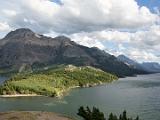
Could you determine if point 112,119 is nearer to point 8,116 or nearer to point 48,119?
point 48,119

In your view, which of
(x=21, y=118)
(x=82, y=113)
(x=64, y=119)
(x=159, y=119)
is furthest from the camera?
(x=159, y=119)

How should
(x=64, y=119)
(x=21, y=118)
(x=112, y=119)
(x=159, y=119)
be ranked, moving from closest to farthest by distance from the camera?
(x=21, y=118) < (x=64, y=119) < (x=112, y=119) < (x=159, y=119)

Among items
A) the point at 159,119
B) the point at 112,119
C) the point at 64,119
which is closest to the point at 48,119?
the point at 64,119

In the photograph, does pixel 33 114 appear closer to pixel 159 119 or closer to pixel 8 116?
pixel 8 116

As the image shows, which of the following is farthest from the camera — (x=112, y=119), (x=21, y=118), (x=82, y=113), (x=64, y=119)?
(x=82, y=113)

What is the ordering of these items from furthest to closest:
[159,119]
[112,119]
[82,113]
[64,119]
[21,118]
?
[159,119]
[82,113]
[112,119]
[64,119]
[21,118]

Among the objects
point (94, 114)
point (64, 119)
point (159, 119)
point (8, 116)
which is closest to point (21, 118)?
point (8, 116)

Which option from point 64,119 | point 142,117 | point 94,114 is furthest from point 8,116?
point 142,117

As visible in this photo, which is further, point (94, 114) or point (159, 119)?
point (159, 119)

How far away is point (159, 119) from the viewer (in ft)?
624

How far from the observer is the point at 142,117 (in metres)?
196

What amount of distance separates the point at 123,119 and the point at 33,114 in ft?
133

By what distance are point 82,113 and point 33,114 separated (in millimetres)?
37250

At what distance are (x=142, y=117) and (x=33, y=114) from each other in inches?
3489
